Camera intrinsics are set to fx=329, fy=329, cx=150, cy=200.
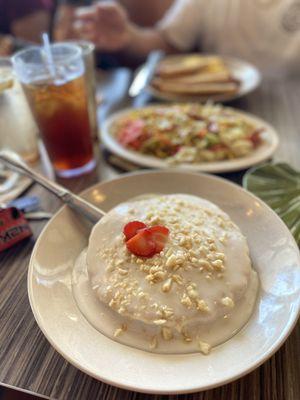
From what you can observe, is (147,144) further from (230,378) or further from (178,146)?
(230,378)

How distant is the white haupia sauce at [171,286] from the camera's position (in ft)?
1.68

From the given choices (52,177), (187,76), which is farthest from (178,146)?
(187,76)

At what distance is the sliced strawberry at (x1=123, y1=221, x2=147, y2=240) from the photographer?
2.03 ft

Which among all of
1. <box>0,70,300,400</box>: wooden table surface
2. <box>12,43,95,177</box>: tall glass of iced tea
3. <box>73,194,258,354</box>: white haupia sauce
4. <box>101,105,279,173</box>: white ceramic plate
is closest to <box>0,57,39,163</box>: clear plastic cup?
<box>12,43,95,177</box>: tall glass of iced tea

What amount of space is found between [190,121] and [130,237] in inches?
26.3

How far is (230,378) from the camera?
0.43 meters

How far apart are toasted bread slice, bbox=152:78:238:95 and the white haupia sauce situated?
3.04 ft

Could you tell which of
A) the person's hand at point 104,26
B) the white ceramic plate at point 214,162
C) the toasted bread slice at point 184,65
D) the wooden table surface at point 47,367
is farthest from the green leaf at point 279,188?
the person's hand at point 104,26

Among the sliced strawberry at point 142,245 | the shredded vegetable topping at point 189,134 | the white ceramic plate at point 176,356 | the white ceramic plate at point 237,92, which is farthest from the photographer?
the white ceramic plate at point 237,92

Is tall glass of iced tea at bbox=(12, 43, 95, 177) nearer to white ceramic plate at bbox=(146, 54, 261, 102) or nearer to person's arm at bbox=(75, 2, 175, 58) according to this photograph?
white ceramic plate at bbox=(146, 54, 261, 102)

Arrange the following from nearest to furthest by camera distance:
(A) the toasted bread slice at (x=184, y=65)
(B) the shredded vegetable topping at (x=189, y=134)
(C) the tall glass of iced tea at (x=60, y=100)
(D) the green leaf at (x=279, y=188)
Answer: (D) the green leaf at (x=279, y=188) < (C) the tall glass of iced tea at (x=60, y=100) < (B) the shredded vegetable topping at (x=189, y=134) < (A) the toasted bread slice at (x=184, y=65)

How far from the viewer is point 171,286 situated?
1.77 feet

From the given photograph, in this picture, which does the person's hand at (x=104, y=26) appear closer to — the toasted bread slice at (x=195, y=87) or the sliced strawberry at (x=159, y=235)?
the toasted bread slice at (x=195, y=87)

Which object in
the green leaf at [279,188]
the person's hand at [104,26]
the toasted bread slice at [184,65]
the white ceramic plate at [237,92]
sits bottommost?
the white ceramic plate at [237,92]
